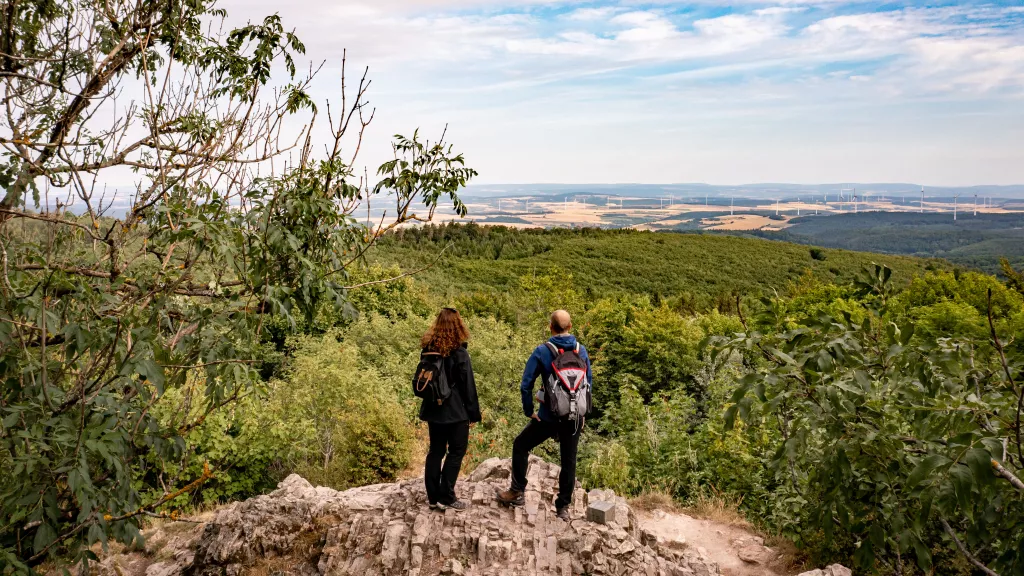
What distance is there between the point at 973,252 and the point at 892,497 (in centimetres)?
12170

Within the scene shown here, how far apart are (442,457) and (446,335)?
1.19 meters

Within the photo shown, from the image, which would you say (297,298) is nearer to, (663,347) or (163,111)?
(163,111)

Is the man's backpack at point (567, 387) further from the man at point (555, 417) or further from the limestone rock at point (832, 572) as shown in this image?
the limestone rock at point (832, 572)

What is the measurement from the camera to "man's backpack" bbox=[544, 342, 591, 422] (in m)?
5.14

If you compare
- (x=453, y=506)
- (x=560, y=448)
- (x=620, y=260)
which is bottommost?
(x=620, y=260)

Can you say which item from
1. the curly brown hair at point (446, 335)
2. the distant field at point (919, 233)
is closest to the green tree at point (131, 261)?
the curly brown hair at point (446, 335)

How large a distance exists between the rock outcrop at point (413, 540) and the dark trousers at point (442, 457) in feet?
0.59

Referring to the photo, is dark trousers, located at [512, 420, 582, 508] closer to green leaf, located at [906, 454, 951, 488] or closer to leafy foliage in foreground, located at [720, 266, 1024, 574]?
leafy foliage in foreground, located at [720, 266, 1024, 574]

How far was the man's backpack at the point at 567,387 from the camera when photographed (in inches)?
202

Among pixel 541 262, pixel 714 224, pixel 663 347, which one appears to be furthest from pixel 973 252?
pixel 663 347

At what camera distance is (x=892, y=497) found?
3449 millimetres

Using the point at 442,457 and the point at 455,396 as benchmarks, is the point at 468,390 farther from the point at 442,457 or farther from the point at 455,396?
the point at 442,457

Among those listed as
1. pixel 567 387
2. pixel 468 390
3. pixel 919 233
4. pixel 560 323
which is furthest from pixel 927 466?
pixel 919 233

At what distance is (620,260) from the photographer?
150 feet
